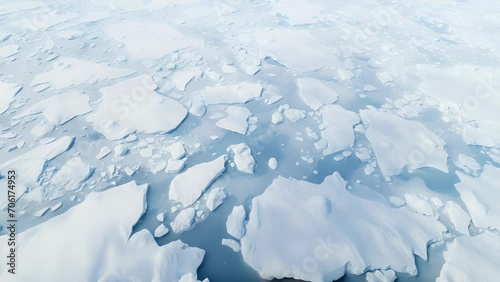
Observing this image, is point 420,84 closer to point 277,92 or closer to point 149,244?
point 277,92

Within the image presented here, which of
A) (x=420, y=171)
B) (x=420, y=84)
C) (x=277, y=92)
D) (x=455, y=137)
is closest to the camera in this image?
(x=420, y=171)

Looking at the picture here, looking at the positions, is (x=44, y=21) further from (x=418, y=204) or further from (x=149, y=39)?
(x=418, y=204)

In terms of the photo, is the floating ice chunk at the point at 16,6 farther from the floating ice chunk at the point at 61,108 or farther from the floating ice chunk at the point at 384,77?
the floating ice chunk at the point at 384,77

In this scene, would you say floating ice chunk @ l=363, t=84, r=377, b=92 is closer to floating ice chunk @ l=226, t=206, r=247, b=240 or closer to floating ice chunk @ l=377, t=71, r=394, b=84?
floating ice chunk @ l=377, t=71, r=394, b=84

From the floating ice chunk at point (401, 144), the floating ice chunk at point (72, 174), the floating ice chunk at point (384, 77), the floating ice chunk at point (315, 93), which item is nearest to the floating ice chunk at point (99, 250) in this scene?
the floating ice chunk at point (72, 174)

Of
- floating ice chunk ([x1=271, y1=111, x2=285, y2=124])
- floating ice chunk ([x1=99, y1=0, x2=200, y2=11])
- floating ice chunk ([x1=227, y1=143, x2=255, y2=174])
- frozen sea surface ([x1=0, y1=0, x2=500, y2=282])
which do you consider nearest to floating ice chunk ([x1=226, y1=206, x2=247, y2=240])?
frozen sea surface ([x1=0, y1=0, x2=500, y2=282])

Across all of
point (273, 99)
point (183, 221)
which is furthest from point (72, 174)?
point (273, 99)

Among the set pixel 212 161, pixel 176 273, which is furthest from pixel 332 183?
pixel 176 273
